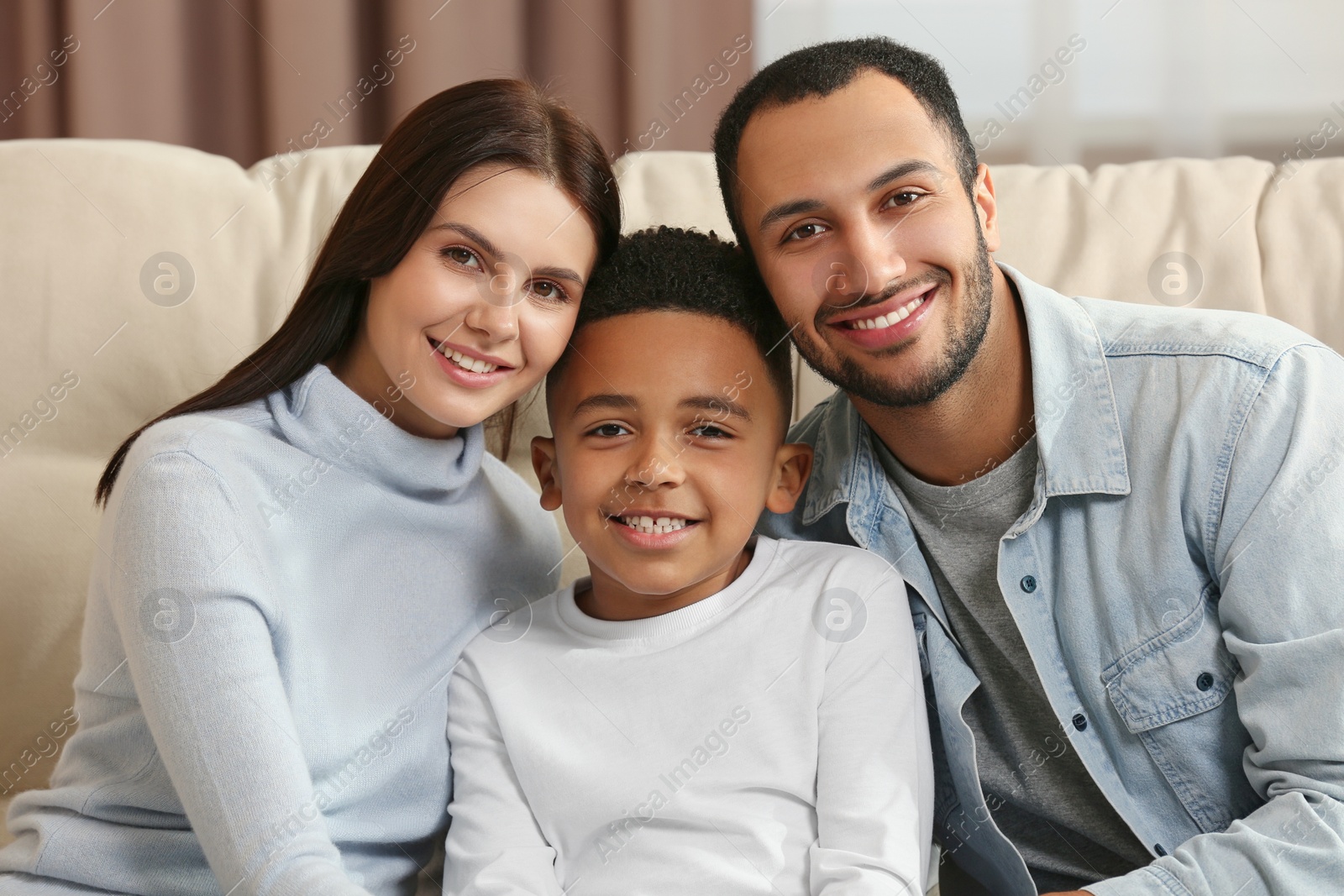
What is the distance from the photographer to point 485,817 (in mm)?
1044

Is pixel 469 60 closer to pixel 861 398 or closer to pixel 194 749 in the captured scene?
pixel 861 398

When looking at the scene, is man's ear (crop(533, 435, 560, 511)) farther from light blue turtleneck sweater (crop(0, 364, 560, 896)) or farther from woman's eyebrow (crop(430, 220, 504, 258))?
woman's eyebrow (crop(430, 220, 504, 258))

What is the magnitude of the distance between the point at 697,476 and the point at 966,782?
415mm

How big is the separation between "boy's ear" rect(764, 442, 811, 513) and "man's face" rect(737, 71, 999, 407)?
10cm

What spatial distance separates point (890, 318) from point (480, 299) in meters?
0.40

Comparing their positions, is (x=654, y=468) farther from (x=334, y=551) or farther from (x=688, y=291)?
(x=334, y=551)

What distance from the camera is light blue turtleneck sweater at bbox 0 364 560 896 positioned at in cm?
90

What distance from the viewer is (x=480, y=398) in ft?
3.62

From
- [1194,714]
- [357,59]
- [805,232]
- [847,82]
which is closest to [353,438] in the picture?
[805,232]

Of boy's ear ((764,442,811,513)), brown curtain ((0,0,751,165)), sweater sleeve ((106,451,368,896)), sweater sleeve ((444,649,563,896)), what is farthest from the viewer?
brown curtain ((0,0,751,165))

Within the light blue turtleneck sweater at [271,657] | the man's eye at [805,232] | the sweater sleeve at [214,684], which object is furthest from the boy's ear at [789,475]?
the sweater sleeve at [214,684]

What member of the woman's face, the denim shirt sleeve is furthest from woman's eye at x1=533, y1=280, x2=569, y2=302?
the denim shirt sleeve

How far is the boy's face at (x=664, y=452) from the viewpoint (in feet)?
3.57

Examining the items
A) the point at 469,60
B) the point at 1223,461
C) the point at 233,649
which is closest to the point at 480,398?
the point at 233,649
